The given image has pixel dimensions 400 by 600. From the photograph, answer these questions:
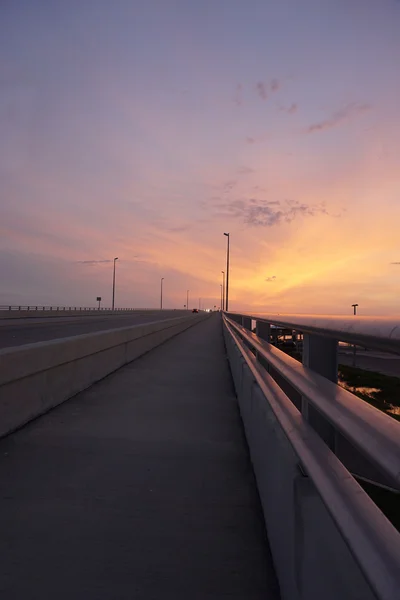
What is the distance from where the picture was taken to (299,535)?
7.54 feet

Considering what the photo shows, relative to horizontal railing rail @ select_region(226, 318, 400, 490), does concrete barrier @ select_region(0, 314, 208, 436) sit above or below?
below

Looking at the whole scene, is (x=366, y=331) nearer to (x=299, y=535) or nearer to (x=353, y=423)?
(x=353, y=423)

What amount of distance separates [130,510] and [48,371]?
3296mm

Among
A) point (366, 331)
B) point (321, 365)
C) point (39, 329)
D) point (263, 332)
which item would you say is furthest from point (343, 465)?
point (39, 329)

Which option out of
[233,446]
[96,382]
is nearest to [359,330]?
[233,446]

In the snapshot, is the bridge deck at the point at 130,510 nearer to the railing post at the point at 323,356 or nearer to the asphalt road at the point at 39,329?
the railing post at the point at 323,356

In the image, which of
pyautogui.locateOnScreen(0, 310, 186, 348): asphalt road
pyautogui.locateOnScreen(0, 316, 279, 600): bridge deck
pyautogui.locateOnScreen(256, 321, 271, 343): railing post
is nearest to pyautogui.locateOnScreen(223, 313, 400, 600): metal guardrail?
pyautogui.locateOnScreen(0, 316, 279, 600): bridge deck

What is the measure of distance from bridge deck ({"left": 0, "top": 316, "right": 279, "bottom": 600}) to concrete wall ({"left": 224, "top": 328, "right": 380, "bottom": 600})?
28 cm

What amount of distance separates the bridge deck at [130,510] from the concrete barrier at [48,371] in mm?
245

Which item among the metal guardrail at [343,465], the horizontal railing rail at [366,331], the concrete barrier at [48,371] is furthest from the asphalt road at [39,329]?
the horizontal railing rail at [366,331]

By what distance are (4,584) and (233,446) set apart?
121 inches

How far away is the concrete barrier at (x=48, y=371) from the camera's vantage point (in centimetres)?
530

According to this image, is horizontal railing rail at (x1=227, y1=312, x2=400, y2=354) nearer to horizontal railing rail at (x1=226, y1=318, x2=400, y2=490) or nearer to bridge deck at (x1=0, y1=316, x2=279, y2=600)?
horizontal railing rail at (x1=226, y1=318, x2=400, y2=490)

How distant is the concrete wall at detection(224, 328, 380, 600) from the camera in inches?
67.1
